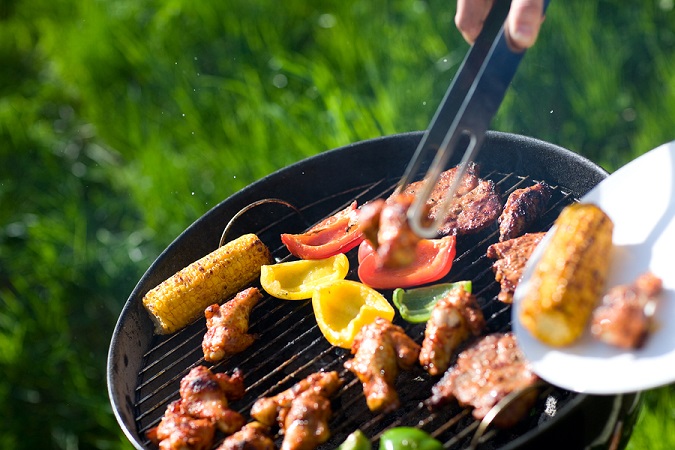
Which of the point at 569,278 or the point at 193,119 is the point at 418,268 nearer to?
the point at 569,278

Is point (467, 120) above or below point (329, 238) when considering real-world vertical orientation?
above

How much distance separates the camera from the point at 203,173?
5.87m

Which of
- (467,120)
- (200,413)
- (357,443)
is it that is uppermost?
(467,120)

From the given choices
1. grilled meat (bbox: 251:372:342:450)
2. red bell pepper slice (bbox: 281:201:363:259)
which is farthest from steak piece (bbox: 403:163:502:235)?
grilled meat (bbox: 251:372:342:450)

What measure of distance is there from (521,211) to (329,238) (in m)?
0.98

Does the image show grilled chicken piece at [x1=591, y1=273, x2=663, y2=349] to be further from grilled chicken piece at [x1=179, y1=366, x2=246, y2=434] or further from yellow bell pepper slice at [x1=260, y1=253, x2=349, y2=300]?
grilled chicken piece at [x1=179, y1=366, x2=246, y2=434]

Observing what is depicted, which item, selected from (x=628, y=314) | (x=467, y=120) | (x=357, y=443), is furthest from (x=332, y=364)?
(x=628, y=314)

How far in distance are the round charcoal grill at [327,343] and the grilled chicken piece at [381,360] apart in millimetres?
83

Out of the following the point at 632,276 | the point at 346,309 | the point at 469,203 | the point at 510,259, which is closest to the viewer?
the point at 632,276

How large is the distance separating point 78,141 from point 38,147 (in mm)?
411

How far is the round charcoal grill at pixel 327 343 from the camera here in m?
2.72

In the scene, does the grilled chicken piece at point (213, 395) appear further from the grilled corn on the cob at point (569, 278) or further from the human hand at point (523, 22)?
the human hand at point (523, 22)

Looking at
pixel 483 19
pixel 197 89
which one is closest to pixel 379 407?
pixel 483 19

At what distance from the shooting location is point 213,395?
118 inches
